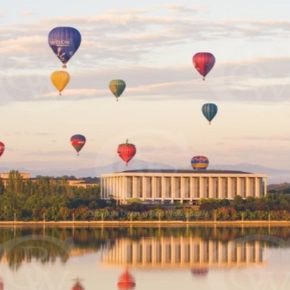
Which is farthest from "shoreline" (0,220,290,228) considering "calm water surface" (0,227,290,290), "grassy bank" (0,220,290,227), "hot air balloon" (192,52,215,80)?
"hot air balloon" (192,52,215,80)

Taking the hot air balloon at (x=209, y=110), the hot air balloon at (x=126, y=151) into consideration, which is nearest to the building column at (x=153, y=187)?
the hot air balloon at (x=126, y=151)

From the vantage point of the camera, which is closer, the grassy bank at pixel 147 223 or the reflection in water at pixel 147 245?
the reflection in water at pixel 147 245

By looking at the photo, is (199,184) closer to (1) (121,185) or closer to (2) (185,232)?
(1) (121,185)

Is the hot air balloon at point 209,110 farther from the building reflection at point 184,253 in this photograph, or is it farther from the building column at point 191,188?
the building column at point 191,188

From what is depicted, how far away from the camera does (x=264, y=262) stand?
2219 inches

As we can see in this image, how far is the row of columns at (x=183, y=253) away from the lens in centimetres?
5694

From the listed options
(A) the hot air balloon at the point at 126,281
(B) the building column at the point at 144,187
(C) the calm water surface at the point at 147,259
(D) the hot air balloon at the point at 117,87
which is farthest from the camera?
(B) the building column at the point at 144,187

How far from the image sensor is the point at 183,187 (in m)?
133

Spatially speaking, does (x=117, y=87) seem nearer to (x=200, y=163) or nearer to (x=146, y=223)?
(x=146, y=223)

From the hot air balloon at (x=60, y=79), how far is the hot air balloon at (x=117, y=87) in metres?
8.49

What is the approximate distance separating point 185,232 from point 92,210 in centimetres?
2452

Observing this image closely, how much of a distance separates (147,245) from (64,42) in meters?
15.5

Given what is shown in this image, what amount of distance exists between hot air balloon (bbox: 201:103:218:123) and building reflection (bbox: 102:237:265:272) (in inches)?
1059

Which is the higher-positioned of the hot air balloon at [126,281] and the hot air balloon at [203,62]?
the hot air balloon at [203,62]
